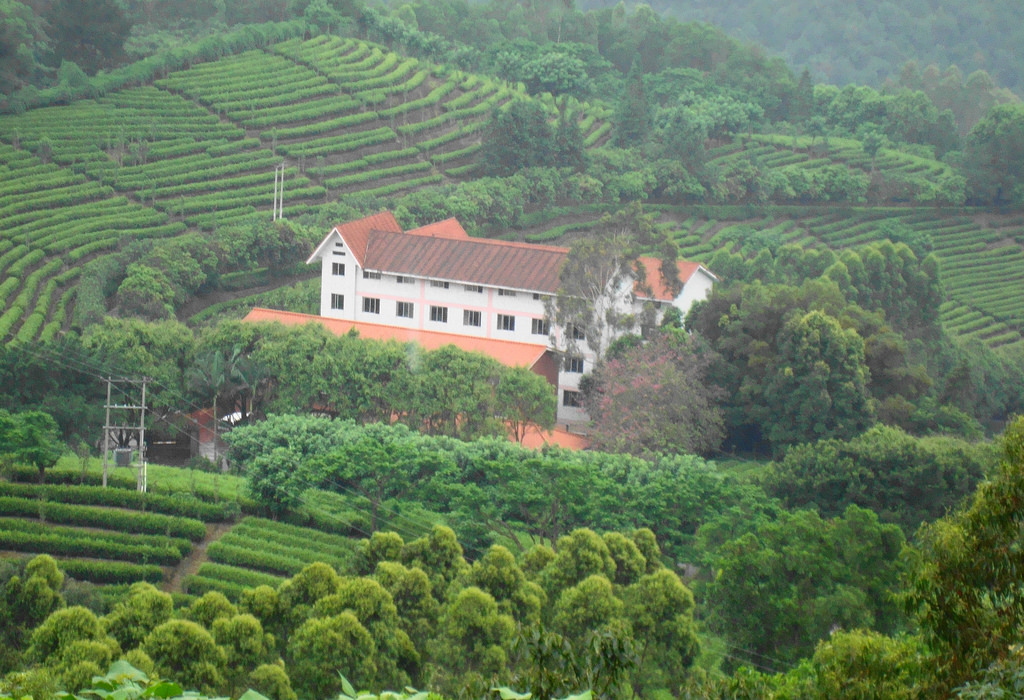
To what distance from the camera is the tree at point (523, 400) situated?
28.3m

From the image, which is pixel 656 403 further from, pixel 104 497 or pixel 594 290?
pixel 104 497

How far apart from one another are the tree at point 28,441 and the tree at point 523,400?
33.1 feet

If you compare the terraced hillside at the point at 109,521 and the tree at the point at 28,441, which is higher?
the tree at the point at 28,441

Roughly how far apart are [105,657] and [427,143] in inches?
1668

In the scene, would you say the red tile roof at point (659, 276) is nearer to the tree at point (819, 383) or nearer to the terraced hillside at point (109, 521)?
the tree at point (819, 383)

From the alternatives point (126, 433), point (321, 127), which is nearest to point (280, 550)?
point (126, 433)

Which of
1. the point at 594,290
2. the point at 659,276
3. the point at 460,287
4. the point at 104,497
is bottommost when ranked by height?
the point at 104,497

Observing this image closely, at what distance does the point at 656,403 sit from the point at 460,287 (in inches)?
341

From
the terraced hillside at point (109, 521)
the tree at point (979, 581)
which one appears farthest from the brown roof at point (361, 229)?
the tree at point (979, 581)

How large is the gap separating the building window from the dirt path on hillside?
1266cm

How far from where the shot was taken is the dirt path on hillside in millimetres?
21219

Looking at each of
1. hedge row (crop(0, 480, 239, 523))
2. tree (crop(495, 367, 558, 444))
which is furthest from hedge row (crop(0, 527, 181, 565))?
tree (crop(495, 367, 558, 444))

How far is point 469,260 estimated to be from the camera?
34.7 m

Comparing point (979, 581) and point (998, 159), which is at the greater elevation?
point (998, 159)
